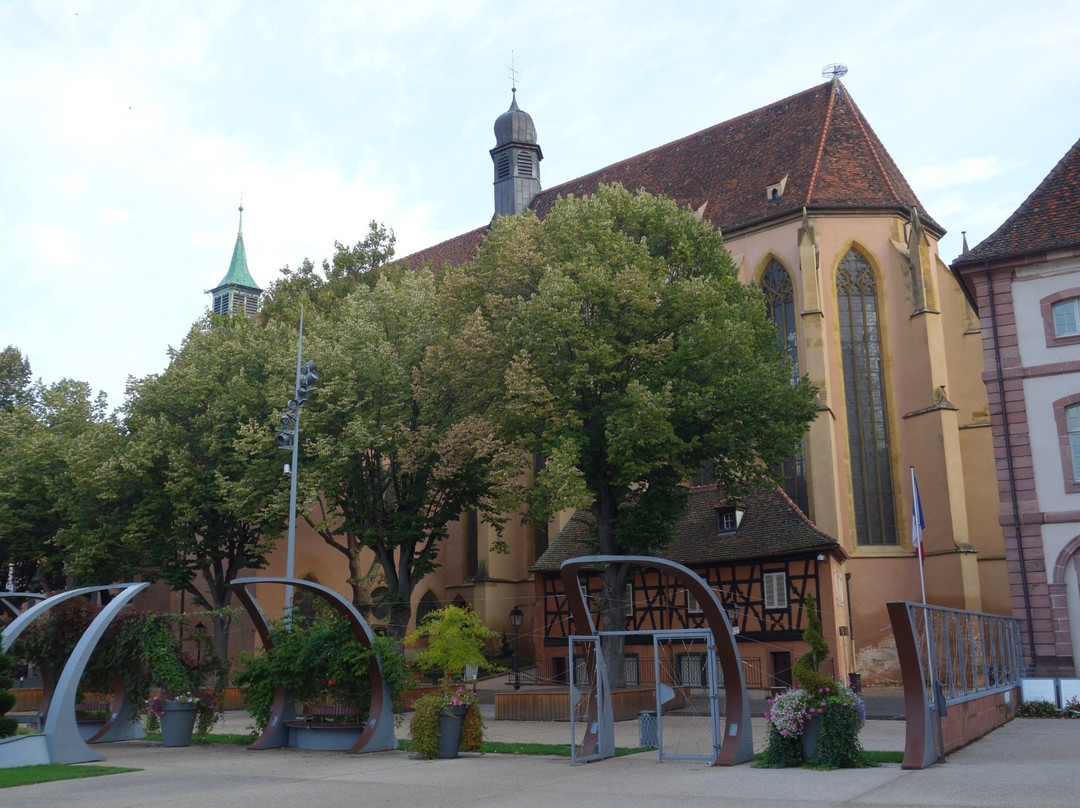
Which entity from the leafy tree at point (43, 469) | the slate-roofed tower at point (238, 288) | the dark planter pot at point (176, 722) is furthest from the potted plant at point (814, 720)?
the slate-roofed tower at point (238, 288)

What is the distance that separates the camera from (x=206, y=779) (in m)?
14.7

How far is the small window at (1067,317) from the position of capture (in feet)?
82.7

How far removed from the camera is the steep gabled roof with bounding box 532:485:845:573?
100ft

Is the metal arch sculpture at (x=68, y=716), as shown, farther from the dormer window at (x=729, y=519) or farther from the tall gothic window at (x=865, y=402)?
the tall gothic window at (x=865, y=402)

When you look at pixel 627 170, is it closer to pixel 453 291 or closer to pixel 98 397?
pixel 453 291

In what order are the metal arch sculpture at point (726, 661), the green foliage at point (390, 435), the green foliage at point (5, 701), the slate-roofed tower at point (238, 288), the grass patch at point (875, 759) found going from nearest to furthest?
1. the grass patch at point (875, 759)
2. the metal arch sculpture at point (726, 661)
3. the green foliage at point (5, 701)
4. the green foliage at point (390, 435)
5. the slate-roofed tower at point (238, 288)

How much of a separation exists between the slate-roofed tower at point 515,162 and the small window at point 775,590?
25952mm

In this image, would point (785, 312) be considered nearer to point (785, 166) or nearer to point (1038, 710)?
point (785, 166)

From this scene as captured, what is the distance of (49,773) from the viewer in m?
15.5

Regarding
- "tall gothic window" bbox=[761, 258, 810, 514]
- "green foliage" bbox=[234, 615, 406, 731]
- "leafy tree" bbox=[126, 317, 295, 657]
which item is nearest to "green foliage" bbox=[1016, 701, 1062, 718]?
"green foliage" bbox=[234, 615, 406, 731]

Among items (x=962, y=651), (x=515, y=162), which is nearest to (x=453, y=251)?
(x=515, y=162)

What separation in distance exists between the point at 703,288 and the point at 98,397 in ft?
84.5

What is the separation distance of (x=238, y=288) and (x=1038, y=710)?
6129cm

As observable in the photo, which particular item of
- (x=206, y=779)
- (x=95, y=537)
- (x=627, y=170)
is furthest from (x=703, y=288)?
(x=627, y=170)
